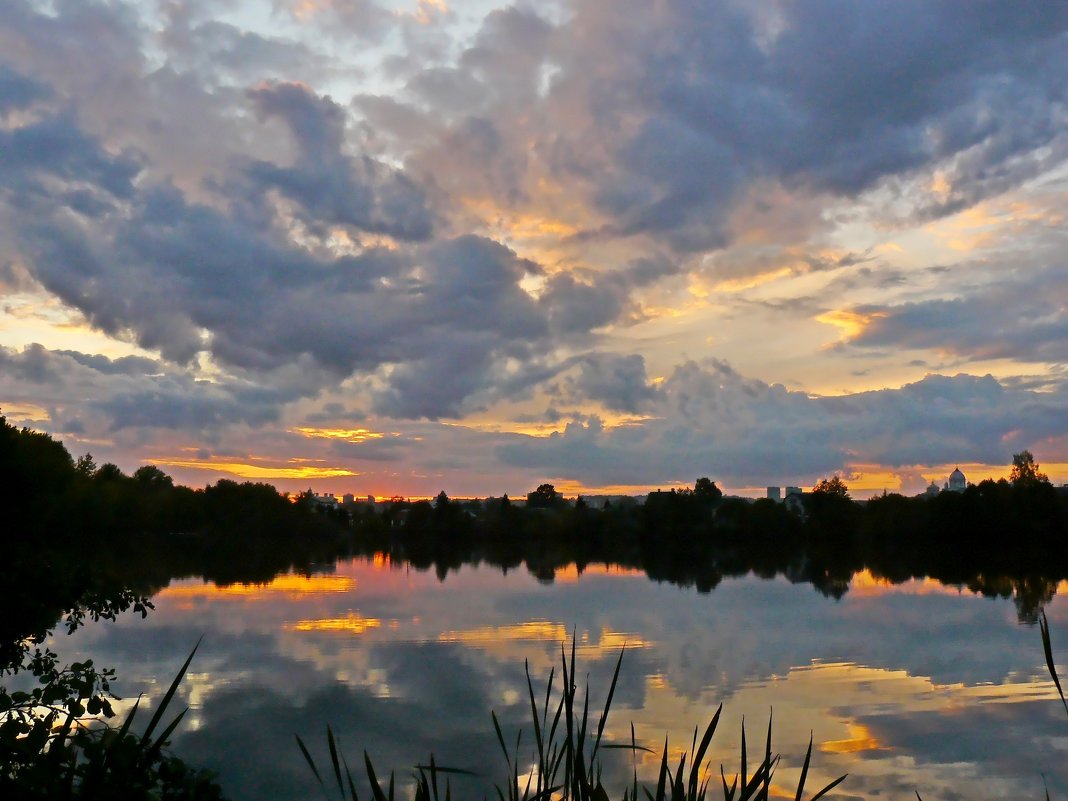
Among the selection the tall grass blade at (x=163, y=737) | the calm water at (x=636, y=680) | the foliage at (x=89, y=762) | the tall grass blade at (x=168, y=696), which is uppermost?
the tall grass blade at (x=168, y=696)

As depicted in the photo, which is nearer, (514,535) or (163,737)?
(163,737)

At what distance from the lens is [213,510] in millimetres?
105625

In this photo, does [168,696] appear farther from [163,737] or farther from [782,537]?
[782,537]

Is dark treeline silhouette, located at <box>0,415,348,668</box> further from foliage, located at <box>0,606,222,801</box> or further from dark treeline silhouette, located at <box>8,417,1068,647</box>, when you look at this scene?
foliage, located at <box>0,606,222,801</box>

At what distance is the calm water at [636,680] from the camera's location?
1308 cm

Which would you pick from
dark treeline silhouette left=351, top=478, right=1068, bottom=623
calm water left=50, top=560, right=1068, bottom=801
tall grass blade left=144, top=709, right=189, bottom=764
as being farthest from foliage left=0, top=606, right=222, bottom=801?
dark treeline silhouette left=351, top=478, right=1068, bottom=623

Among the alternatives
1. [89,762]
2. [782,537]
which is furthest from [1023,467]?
[89,762]

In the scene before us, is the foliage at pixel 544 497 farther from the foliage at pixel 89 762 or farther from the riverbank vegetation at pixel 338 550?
the foliage at pixel 89 762

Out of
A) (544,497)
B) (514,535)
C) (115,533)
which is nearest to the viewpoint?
(115,533)

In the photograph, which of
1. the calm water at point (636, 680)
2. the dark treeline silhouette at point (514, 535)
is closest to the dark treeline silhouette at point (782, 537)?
the dark treeline silhouette at point (514, 535)

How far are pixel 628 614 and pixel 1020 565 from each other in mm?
37661

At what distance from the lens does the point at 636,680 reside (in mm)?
18188

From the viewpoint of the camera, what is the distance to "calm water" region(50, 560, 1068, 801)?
13078 millimetres

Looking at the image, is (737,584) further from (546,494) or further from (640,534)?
(546,494)
